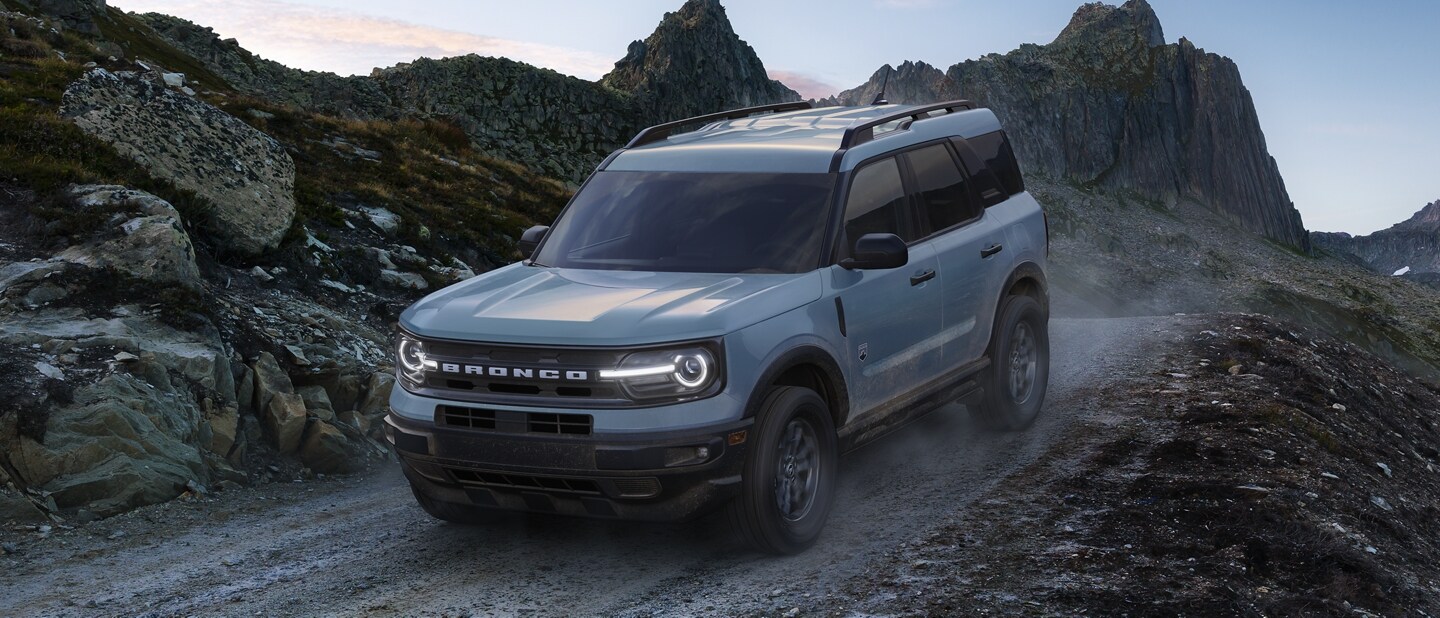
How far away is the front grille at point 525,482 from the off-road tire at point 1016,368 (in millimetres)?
3483

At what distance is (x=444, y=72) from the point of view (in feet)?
315

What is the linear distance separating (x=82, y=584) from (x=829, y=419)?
12.6ft

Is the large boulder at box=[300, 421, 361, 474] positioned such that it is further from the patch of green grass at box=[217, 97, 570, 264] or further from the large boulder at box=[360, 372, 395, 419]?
the patch of green grass at box=[217, 97, 570, 264]

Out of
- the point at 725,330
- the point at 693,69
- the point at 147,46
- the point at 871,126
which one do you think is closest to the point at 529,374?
the point at 725,330

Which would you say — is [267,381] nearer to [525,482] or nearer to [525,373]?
[525,482]

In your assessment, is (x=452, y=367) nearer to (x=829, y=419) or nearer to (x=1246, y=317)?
(x=829, y=419)

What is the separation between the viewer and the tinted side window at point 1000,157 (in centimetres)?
851

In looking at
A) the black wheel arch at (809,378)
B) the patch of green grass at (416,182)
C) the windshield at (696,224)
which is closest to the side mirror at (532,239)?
the windshield at (696,224)

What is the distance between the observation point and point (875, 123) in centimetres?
727

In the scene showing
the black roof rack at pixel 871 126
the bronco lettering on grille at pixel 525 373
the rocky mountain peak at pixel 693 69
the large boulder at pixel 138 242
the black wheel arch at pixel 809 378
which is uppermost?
the rocky mountain peak at pixel 693 69

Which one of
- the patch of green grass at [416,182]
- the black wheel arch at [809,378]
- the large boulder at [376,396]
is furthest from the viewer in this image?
the patch of green grass at [416,182]

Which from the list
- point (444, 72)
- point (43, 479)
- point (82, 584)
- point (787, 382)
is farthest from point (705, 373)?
point (444, 72)

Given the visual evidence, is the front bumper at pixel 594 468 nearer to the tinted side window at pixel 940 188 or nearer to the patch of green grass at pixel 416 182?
the tinted side window at pixel 940 188

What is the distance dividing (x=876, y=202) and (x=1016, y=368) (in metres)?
2.22
